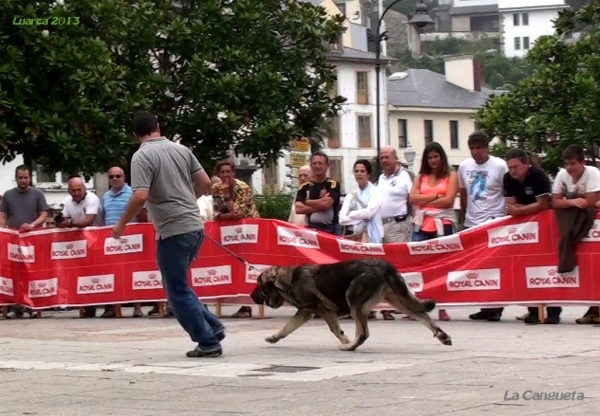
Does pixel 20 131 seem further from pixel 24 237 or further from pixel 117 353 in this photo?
pixel 117 353

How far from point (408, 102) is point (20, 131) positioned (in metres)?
74.4

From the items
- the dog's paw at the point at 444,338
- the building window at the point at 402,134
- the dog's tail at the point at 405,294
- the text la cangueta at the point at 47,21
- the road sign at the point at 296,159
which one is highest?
the text la cangueta at the point at 47,21

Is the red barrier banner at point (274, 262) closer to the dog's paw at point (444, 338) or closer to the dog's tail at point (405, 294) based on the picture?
the dog's paw at point (444, 338)

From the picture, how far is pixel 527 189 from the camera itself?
14.9 m

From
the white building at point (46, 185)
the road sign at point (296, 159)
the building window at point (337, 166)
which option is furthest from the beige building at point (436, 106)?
the road sign at point (296, 159)

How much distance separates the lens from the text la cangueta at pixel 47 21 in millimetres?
24817

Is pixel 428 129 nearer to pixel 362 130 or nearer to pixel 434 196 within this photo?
pixel 362 130

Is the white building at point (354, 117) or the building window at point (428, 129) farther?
the building window at point (428, 129)

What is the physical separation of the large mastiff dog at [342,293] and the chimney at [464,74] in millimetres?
91558

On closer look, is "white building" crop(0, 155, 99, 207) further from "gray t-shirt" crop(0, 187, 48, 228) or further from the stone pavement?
the stone pavement

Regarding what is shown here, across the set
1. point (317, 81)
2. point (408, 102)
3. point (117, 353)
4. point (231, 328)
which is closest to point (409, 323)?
point (231, 328)

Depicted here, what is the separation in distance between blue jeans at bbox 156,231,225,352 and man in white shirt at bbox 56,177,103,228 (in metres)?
7.05

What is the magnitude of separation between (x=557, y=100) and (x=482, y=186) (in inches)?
1068

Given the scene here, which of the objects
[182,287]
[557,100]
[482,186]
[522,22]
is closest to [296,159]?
[557,100]
